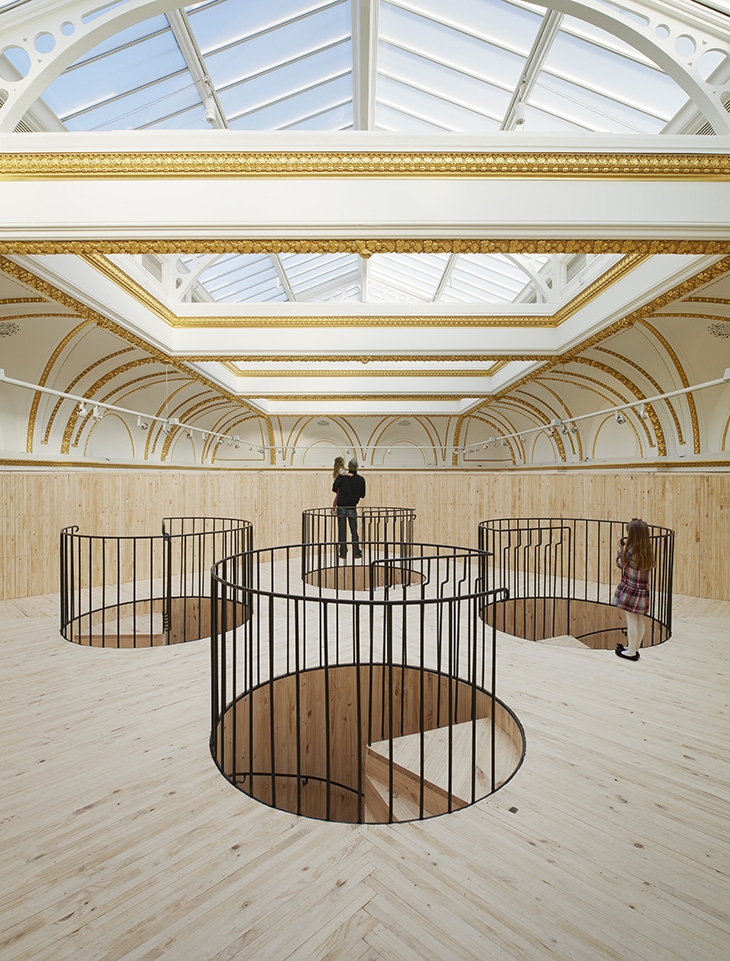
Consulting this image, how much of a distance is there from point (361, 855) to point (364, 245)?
3918 mm

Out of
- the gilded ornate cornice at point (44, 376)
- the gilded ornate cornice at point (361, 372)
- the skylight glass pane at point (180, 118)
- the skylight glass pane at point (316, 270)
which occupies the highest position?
the skylight glass pane at point (316, 270)

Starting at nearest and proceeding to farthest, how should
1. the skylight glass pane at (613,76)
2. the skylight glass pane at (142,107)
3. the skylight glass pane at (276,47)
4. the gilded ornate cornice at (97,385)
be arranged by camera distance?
the skylight glass pane at (613,76) < the skylight glass pane at (276,47) < the skylight glass pane at (142,107) < the gilded ornate cornice at (97,385)

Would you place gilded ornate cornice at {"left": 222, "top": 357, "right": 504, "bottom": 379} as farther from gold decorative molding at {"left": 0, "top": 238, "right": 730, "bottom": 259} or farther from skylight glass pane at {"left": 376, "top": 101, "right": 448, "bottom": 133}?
gold decorative molding at {"left": 0, "top": 238, "right": 730, "bottom": 259}

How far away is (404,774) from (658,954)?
2081 mm

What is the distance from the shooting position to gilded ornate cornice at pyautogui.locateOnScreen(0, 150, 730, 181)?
371cm

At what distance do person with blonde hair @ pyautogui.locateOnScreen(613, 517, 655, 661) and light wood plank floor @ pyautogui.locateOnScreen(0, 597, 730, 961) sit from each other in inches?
44.4

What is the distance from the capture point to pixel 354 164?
372 centimetres

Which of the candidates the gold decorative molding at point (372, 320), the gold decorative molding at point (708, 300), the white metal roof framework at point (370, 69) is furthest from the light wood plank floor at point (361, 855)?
the gold decorative molding at point (372, 320)

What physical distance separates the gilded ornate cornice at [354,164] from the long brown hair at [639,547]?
2.93 m

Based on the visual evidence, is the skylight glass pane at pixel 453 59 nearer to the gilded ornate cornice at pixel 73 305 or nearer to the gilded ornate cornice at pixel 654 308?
the gilded ornate cornice at pixel 654 308

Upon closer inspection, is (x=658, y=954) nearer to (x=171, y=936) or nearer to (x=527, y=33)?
(x=171, y=936)

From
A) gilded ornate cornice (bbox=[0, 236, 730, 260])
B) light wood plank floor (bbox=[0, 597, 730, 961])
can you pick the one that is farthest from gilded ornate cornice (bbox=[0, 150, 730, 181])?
light wood plank floor (bbox=[0, 597, 730, 961])

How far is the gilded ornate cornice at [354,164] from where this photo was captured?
3713 millimetres

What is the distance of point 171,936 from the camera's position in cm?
197
